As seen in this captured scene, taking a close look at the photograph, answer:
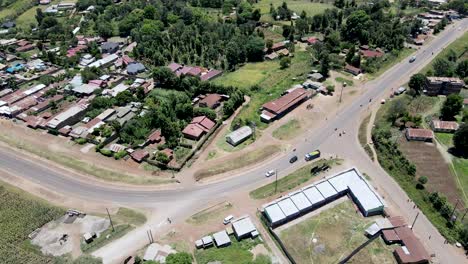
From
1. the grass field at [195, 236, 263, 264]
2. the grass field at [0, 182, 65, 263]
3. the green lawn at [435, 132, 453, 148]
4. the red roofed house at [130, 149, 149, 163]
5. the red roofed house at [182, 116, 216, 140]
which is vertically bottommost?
the grass field at [0, 182, 65, 263]

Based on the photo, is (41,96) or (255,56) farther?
(255,56)

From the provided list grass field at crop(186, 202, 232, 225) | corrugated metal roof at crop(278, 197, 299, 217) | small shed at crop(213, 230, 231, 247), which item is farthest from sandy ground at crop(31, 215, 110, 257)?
corrugated metal roof at crop(278, 197, 299, 217)

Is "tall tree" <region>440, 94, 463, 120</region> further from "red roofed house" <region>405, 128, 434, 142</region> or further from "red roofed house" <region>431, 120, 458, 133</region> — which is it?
"red roofed house" <region>405, 128, 434, 142</region>

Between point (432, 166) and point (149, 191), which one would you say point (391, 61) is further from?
point (149, 191)

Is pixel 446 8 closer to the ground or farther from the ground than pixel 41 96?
farther from the ground

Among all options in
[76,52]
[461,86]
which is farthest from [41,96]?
[461,86]

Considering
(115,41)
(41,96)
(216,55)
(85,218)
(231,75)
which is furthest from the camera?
(115,41)

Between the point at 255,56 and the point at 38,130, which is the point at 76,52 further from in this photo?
the point at 255,56
